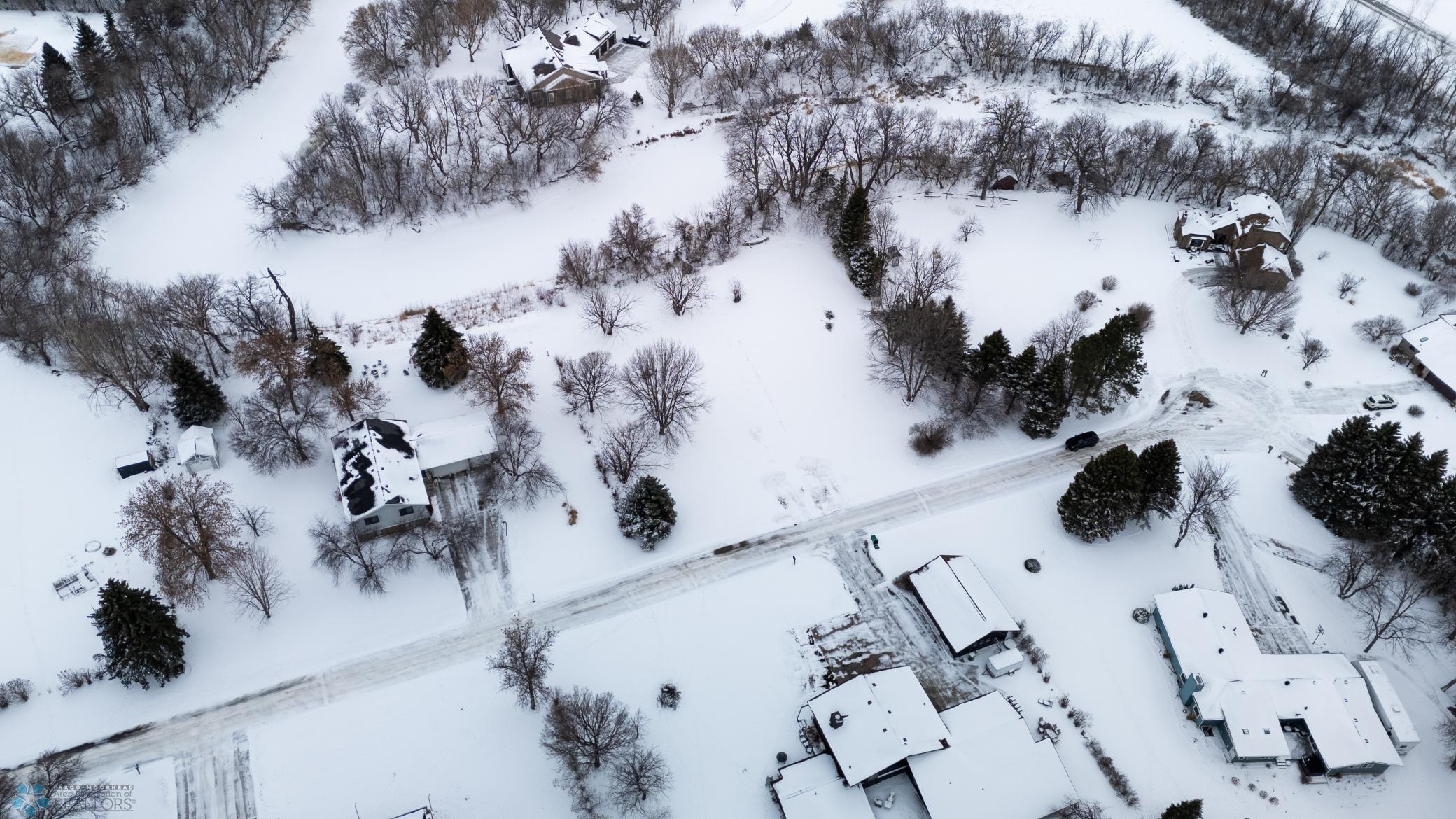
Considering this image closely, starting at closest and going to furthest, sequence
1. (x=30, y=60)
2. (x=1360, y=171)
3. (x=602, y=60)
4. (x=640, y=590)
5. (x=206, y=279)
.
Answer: (x=640, y=590) < (x=206, y=279) < (x=1360, y=171) < (x=30, y=60) < (x=602, y=60)

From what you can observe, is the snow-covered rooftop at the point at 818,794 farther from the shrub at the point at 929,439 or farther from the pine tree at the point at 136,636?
the pine tree at the point at 136,636

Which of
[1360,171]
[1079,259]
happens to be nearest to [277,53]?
[1079,259]

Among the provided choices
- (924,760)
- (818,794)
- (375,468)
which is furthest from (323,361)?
(924,760)

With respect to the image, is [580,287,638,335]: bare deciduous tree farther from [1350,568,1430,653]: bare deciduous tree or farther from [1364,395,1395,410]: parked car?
[1364,395,1395,410]: parked car

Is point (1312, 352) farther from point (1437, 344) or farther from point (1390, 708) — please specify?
point (1390, 708)

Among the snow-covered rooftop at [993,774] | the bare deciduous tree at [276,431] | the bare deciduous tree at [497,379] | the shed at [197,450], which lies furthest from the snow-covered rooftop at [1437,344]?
the shed at [197,450]

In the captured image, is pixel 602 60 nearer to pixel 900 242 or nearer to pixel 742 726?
pixel 900 242
